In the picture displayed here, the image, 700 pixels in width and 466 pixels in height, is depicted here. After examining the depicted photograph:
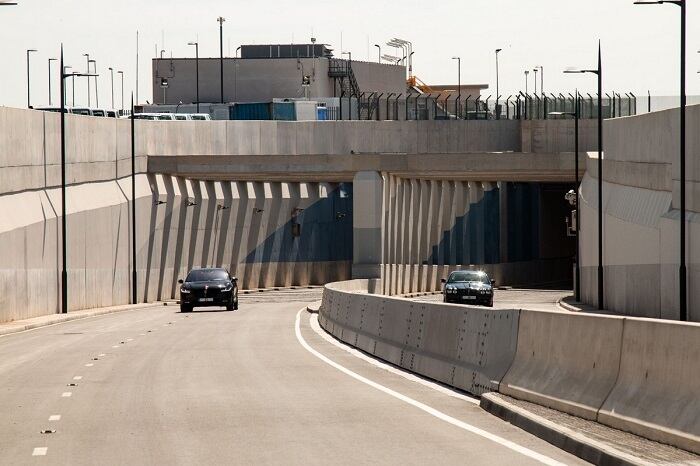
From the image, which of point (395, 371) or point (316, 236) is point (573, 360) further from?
point (316, 236)

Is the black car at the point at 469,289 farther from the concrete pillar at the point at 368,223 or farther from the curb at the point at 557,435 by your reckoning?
the curb at the point at 557,435

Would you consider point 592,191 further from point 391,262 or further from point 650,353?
point 650,353

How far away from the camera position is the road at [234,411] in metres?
13.3

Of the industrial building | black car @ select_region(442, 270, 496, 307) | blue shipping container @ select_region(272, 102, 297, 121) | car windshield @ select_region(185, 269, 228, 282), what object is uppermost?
the industrial building

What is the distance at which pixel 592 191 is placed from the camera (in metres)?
61.9

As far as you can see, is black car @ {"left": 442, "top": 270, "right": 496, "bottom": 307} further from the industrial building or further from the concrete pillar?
the industrial building

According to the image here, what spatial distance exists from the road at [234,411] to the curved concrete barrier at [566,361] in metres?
0.63

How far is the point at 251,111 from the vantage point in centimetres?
9581

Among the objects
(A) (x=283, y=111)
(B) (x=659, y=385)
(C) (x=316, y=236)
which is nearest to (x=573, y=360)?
(B) (x=659, y=385)

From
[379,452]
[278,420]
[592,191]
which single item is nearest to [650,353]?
[379,452]

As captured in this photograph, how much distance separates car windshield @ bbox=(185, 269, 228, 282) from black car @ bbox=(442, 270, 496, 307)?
8543mm

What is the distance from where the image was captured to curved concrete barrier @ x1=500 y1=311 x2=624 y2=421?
47.0 ft

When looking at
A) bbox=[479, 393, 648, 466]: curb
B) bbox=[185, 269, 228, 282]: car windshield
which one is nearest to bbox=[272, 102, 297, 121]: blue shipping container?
bbox=[185, 269, 228, 282]: car windshield

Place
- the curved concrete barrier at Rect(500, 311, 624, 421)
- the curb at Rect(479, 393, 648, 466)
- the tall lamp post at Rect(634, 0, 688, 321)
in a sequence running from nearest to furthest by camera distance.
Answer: the curb at Rect(479, 393, 648, 466)
the curved concrete barrier at Rect(500, 311, 624, 421)
the tall lamp post at Rect(634, 0, 688, 321)
